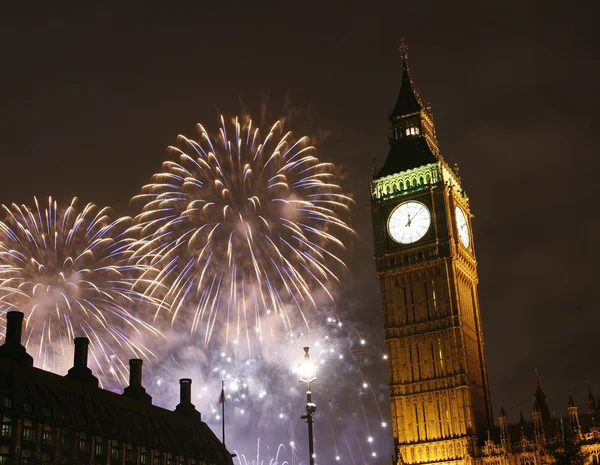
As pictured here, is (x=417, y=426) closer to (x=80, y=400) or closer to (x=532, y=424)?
(x=532, y=424)

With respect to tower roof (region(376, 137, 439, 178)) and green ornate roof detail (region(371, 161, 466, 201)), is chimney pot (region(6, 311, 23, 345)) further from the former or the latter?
tower roof (region(376, 137, 439, 178))

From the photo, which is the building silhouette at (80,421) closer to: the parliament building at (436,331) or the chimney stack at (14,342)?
the chimney stack at (14,342)

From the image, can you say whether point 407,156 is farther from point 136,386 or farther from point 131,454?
point 131,454

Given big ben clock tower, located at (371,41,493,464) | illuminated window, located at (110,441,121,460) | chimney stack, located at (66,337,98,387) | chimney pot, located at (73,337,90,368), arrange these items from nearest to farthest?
illuminated window, located at (110,441,121,460), chimney stack, located at (66,337,98,387), chimney pot, located at (73,337,90,368), big ben clock tower, located at (371,41,493,464)

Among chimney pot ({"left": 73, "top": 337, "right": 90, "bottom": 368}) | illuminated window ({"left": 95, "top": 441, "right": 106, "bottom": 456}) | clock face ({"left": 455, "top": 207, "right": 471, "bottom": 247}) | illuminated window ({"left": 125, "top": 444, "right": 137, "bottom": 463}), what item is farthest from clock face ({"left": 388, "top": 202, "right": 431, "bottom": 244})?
illuminated window ({"left": 95, "top": 441, "right": 106, "bottom": 456})

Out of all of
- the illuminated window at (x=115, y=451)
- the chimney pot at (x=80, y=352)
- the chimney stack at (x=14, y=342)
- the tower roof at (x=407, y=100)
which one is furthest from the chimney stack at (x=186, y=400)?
the tower roof at (x=407, y=100)

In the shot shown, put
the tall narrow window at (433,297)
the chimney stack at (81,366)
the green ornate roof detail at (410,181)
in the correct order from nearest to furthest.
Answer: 1. the chimney stack at (81,366)
2. the tall narrow window at (433,297)
3. the green ornate roof detail at (410,181)

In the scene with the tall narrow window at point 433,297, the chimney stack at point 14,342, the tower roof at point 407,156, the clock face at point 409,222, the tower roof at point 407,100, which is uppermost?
the tower roof at point 407,100
